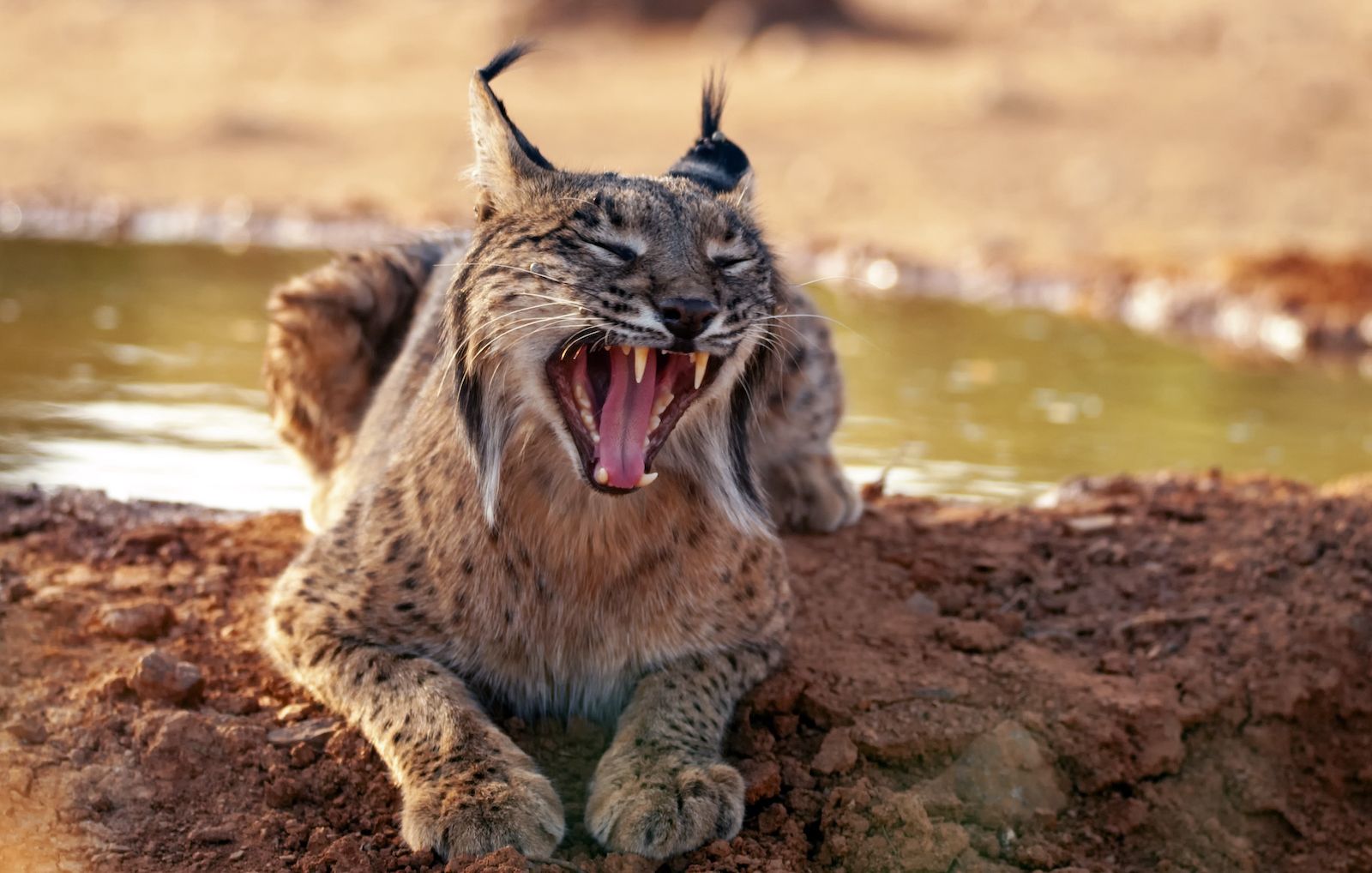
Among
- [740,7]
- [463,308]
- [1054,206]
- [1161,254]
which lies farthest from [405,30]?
[463,308]

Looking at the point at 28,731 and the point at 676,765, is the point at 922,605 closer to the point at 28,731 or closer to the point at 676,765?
the point at 676,765

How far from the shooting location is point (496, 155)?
4457mm

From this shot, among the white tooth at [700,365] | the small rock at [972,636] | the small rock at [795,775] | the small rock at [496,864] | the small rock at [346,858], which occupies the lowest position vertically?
the small rock at [972,636]

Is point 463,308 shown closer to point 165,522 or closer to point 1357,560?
point 165,522

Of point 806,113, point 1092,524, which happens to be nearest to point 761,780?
point 1092,524

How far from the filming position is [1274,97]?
72.9ft

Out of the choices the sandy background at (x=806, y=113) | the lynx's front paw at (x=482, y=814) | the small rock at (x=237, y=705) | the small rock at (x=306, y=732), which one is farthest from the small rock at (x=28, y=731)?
the sandy background at (x=806, y=113)

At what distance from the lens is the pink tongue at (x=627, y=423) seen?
4020 millimetres

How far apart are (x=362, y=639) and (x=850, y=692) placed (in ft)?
4.61

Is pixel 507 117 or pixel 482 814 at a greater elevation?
pixel 507 117

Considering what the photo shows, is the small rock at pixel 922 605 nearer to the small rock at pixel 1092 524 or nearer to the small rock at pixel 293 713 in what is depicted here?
the small rock at pixel 1092 524

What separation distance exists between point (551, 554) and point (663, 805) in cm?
82

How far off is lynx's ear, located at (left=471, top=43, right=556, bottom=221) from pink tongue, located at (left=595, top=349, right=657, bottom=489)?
28.1 inches

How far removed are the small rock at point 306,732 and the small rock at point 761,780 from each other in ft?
3.66
